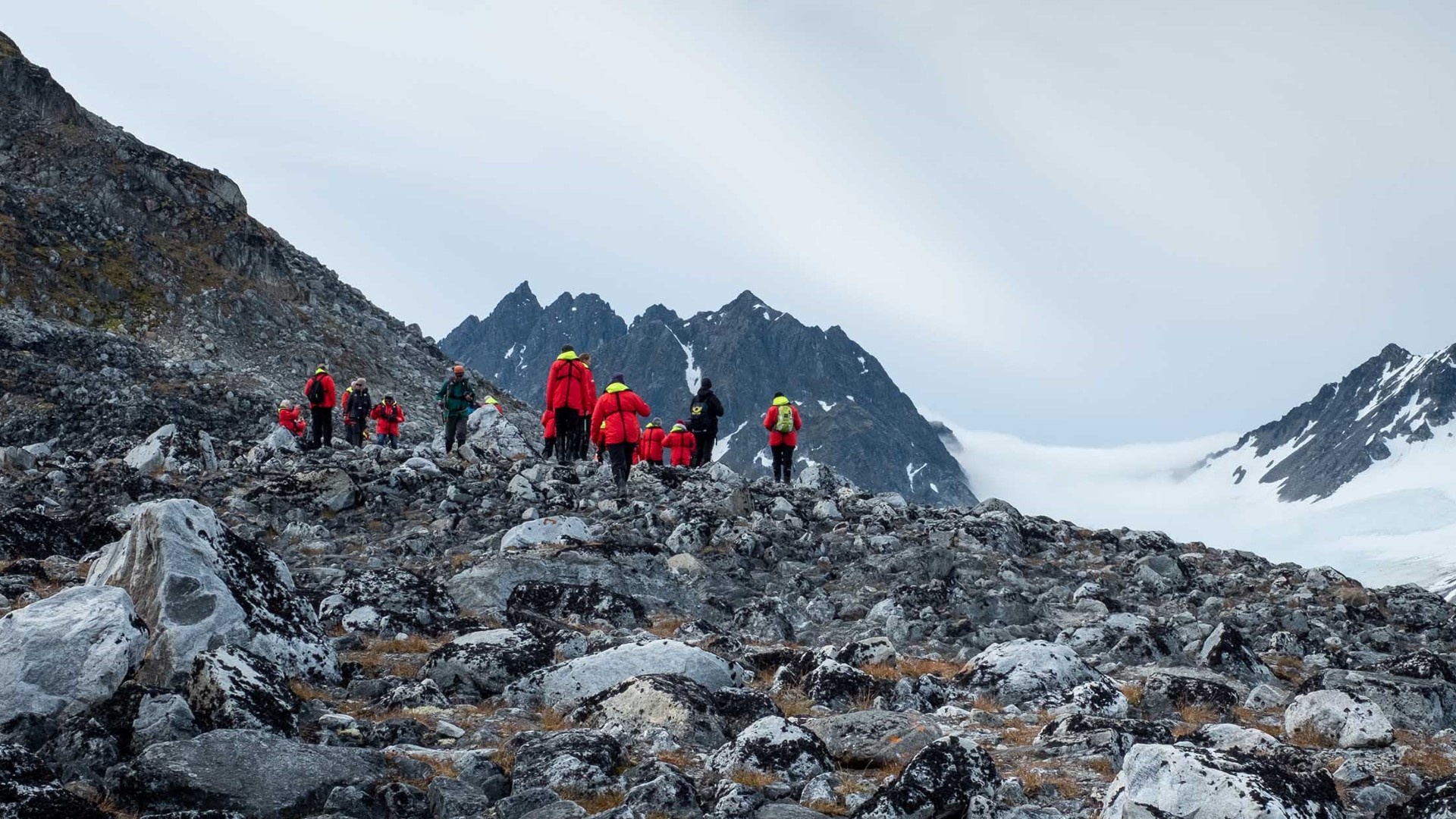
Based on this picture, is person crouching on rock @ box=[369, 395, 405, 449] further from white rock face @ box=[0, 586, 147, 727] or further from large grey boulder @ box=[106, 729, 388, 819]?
large grey boulder @ box=[106, 729, 388, 819]

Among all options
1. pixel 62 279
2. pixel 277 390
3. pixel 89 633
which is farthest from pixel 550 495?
pixel 62 279

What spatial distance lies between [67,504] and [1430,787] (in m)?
20.3

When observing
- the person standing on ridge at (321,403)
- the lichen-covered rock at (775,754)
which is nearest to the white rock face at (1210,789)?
the lichen-covered rock at (775,754)

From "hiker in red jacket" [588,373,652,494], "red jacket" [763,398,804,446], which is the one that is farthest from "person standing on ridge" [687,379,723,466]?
"hiker in red jacket" [588,373,652,494]

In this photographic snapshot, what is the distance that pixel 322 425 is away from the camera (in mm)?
30547

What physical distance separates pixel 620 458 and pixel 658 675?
43.7ft

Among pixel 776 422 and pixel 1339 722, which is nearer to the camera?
pixel 1339 722

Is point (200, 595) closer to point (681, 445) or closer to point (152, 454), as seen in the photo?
→ point (152, 454)

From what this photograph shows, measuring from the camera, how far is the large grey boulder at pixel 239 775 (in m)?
6.41

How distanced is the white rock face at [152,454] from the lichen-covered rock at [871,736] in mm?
19287

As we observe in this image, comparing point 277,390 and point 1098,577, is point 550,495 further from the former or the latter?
point 277,390

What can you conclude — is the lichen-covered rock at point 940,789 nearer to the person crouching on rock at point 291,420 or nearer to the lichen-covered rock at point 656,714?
the lichen-covered rock at point 656,714

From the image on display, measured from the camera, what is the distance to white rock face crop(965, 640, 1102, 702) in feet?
35.3

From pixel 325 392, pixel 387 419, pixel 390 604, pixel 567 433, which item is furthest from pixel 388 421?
pixel 390 604
